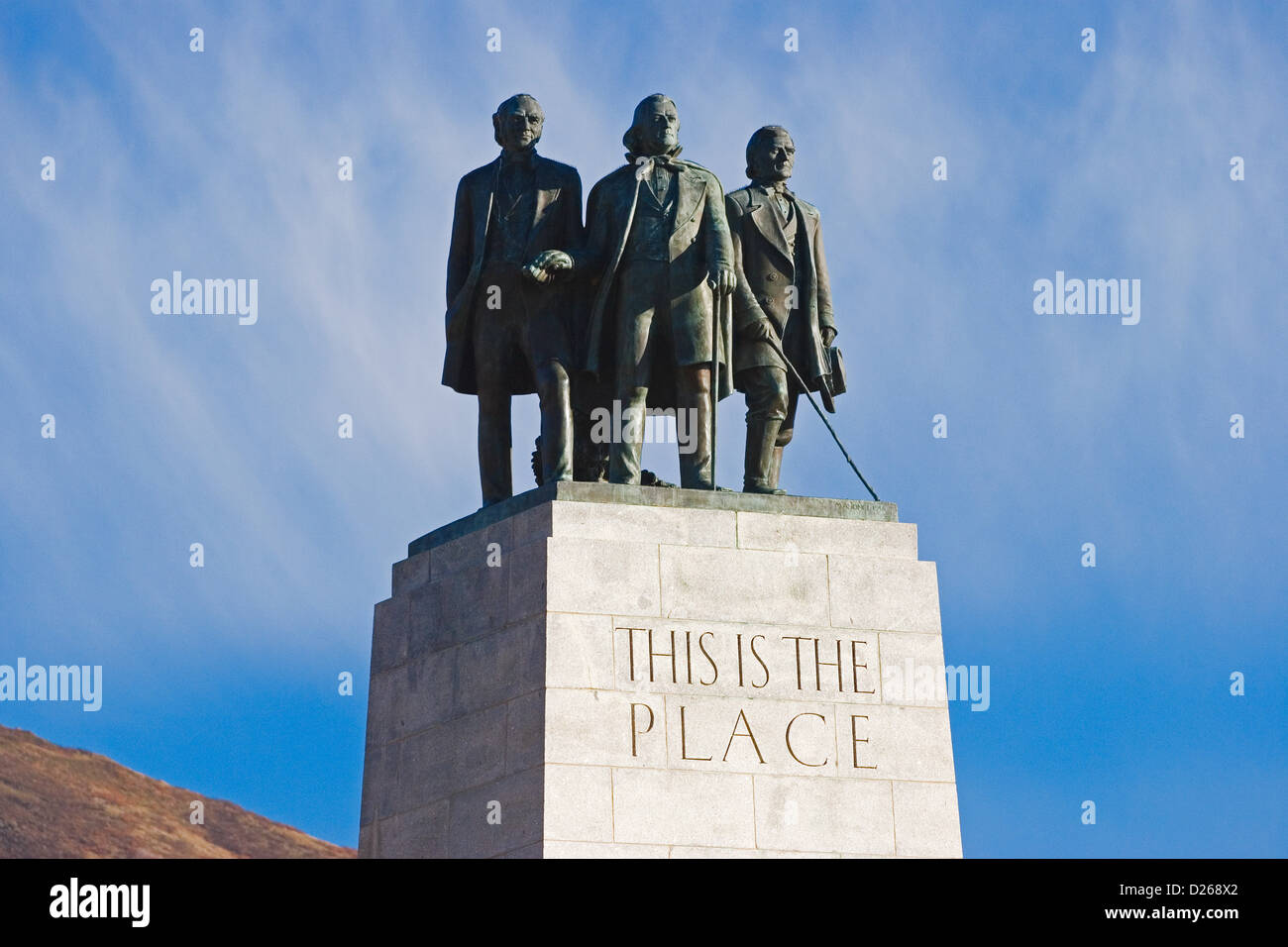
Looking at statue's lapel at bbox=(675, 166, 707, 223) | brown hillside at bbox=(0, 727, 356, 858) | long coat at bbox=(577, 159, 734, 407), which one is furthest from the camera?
brown hillside at bbox=(0, 727, 356, 858)

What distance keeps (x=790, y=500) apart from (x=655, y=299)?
2.44 metres

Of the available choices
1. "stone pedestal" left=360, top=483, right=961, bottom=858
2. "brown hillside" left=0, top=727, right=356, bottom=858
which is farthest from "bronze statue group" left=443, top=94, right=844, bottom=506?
"brown hillside" left=0, top=727, right=356, bottom=858

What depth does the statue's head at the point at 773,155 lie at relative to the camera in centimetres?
2972

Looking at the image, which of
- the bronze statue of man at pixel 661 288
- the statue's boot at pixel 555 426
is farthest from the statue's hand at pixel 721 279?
the statue's boot at pixel 555 426

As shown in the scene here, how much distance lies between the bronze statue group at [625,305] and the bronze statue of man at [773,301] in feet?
0.06

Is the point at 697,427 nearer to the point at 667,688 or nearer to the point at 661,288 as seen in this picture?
the point at 661,288

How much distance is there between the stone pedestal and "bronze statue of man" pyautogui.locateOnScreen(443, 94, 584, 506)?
1.50 meters

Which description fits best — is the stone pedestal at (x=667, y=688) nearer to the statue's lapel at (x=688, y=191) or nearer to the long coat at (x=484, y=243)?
the long coat at (x=484, y=243)

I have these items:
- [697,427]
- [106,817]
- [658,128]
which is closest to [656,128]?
[658,128]

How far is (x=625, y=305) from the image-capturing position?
93.2 feet

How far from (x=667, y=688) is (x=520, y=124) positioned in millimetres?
6130

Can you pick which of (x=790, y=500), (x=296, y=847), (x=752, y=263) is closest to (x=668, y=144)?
(x=752, y=263)

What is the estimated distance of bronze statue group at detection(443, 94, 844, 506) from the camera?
92.8 ft

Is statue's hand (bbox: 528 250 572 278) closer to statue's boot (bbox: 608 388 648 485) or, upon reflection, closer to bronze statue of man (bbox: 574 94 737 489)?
bronze statue of man (bbox: 574 94 737 489)
